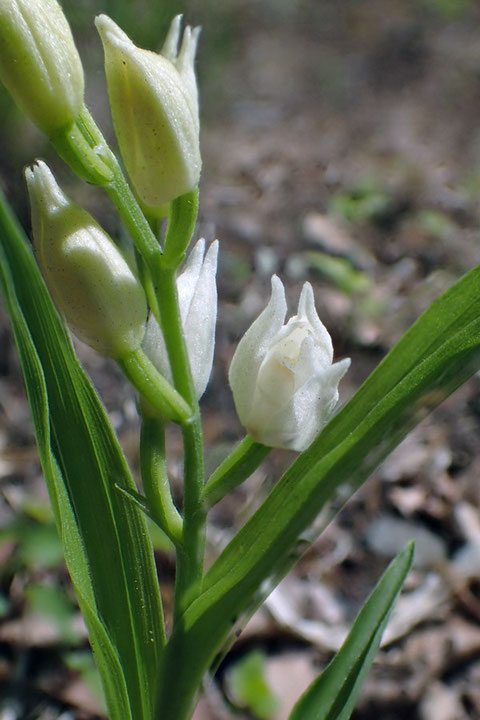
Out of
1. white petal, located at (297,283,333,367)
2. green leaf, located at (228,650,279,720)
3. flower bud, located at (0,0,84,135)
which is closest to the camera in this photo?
flower bud, located at (0,0,84,135)

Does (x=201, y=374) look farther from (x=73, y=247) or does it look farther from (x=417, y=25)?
(x=417, y=25)

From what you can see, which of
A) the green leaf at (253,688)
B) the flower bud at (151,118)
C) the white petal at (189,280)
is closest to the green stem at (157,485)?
the white petal at (189,280)

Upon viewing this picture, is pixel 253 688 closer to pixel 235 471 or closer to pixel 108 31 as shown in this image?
pixel 235 471

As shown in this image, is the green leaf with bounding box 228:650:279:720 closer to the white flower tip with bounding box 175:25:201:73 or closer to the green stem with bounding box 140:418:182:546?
the green stem with bounding box 140:418:182:546

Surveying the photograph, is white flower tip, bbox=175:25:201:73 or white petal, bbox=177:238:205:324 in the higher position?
white flower tip, bbox=175:25:201:73

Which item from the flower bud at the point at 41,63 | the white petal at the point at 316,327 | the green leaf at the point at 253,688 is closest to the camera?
the flower bud at the point at 41,63

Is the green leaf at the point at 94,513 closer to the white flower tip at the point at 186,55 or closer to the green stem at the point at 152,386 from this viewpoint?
the green stem at the point at 152,386

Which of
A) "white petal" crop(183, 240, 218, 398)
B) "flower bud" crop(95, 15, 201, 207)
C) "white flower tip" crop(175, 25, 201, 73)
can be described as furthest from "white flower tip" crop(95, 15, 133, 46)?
"white petal" crop(183, 240, 218, 398)
